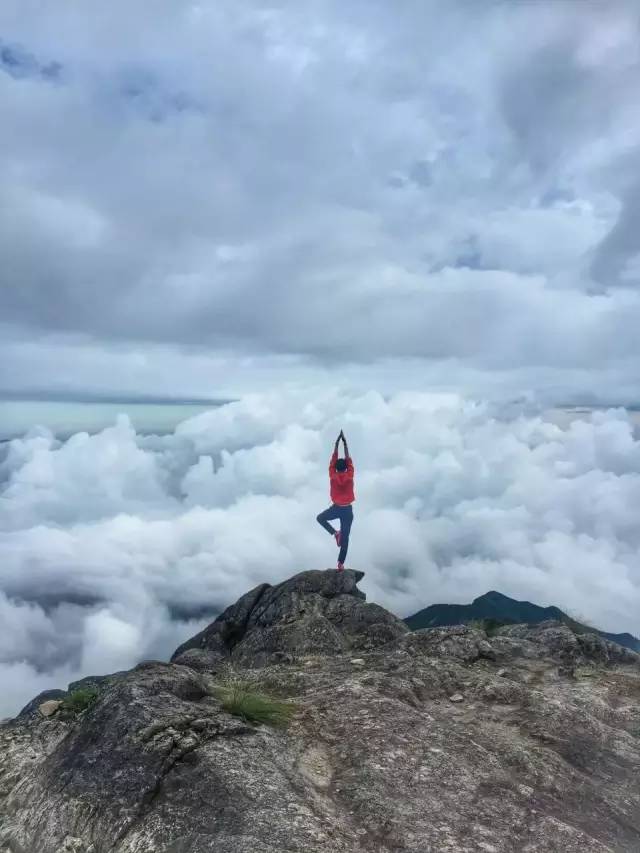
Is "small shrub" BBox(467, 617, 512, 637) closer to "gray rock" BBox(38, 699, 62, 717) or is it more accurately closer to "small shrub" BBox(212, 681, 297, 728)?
"small shrub" BBox(212, 681, 297, 728)

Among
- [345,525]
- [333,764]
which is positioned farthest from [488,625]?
[333,764]

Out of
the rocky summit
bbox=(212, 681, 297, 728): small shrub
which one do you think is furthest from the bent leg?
bbox=(212, 681, 297, 728): small shrub

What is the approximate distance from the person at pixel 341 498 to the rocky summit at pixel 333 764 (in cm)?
1262

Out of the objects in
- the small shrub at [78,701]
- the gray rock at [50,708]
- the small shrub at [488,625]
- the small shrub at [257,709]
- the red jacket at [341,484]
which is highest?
the red jacket at [341,484]

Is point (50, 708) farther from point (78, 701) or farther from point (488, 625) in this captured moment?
point (488, 625)

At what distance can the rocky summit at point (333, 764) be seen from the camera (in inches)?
379

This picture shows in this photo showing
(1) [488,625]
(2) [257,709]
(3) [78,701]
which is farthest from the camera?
(1) [488,625]

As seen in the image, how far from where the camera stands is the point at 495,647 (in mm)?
21484

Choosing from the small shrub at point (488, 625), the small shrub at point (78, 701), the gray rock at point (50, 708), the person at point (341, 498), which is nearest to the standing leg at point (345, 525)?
the person at point (341, 498)

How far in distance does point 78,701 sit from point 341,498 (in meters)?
18.1

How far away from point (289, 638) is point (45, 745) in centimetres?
1100

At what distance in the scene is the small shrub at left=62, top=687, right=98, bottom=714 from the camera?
14.7 m

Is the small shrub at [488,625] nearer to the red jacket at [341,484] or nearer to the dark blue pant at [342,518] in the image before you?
the dark blue pant at [342,518]

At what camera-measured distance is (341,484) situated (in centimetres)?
3078
